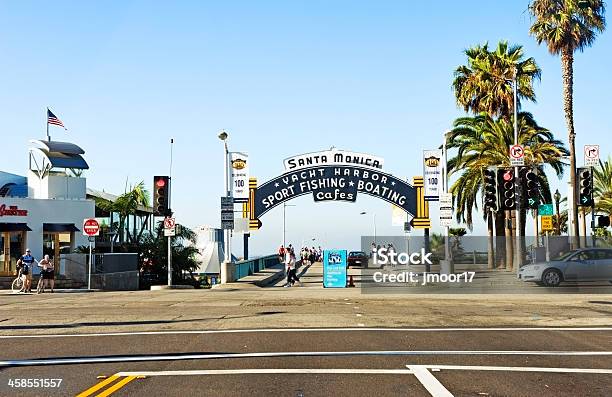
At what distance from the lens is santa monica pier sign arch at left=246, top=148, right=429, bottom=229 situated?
36.7m

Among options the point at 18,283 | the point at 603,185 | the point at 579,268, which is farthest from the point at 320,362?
the point at 603,185

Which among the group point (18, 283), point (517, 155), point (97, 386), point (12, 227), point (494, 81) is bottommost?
point (97, 386)

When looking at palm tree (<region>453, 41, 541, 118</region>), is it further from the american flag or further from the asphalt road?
the asphalt road

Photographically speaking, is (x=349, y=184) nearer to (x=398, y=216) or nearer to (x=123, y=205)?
(x=398, y=216)

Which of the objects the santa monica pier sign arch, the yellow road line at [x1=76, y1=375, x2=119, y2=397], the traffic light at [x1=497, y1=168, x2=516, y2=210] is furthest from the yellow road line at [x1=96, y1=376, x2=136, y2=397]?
the santa monica pier sign arch

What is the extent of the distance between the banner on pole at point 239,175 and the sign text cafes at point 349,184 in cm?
194

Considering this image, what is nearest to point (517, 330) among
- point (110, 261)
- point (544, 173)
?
point (110, 261)

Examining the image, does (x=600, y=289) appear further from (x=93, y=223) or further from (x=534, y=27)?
(x=93, y=223)

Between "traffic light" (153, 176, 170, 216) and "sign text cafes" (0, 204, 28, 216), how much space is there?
12.7 meters

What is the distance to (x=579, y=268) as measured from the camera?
28016 millimetres

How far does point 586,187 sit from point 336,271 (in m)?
11.0

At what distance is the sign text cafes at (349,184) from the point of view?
1447 inches

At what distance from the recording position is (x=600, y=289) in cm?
2753

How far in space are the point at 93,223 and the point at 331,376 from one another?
2474cm
